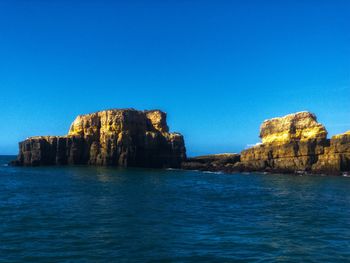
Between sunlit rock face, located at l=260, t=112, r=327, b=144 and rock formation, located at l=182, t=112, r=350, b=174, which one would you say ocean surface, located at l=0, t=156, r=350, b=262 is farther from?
sunlit rock face, located at l=260, t=112, r=327, b=144

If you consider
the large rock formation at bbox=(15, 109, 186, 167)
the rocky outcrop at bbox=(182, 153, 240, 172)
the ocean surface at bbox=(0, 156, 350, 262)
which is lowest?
the ocean surface at bbox=(0, 156, 350, 262)

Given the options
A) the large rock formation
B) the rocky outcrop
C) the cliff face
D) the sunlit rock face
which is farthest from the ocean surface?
the large rock formation

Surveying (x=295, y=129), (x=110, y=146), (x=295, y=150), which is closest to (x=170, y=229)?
(x=295, y=150)

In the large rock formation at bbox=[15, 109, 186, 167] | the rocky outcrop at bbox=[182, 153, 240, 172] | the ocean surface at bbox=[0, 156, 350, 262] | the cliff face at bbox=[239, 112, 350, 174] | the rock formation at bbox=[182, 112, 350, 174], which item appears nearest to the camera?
the ocean surface at bbox=[0, 156, 350, 262]

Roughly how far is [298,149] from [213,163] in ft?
93.3

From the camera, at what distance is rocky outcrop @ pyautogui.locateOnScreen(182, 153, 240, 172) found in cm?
9959

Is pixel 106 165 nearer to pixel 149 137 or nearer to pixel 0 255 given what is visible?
pixel 149 137

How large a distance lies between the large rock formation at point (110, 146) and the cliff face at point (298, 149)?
21756mm

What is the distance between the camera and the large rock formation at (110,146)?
105 meters

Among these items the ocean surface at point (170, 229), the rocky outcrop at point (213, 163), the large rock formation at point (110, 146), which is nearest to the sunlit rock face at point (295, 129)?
the rocky outcrop at point (213, 163)

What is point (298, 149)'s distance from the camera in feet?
291

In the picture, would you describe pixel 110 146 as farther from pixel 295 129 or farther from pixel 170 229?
pixel 170 229

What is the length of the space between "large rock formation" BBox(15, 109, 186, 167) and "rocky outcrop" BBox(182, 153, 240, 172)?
4497 millimetres

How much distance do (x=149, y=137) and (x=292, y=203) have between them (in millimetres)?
72432
